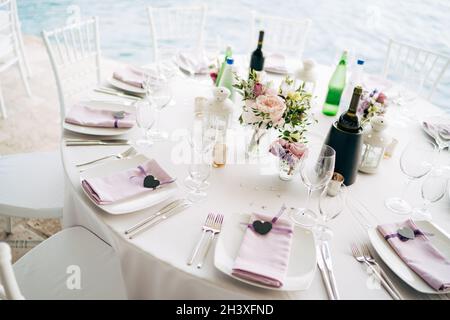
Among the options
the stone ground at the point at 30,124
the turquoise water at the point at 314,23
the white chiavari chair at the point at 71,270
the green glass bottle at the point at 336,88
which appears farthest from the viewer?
the turquoise water at the point at 314,23

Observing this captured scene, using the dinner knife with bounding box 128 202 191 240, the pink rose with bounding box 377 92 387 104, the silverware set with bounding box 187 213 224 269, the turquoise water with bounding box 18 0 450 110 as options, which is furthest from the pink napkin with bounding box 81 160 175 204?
the turquoise water with bounding box 18 0 450 110

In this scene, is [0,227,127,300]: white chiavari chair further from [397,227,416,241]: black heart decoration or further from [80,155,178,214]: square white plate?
[397,227,416,241]: black heart decoration

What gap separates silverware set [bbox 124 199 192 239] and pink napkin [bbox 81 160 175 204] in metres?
0.10

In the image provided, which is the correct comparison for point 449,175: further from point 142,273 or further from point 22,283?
point 22,283

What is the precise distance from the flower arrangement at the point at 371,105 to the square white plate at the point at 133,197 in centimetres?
83

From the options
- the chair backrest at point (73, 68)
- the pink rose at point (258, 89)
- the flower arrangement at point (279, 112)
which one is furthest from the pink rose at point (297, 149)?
the chair backrest at point (73, 68)

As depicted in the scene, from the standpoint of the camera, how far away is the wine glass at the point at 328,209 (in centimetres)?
114

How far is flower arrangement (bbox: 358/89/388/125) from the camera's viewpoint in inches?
59.9

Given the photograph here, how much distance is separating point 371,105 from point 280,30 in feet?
5.07

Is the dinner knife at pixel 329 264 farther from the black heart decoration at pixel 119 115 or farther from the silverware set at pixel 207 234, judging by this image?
the black heart decoration at pixel 119 115

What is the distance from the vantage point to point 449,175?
1.43 meters

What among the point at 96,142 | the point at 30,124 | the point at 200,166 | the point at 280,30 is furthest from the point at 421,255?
the point at 30,124

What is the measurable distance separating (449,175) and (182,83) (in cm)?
129
